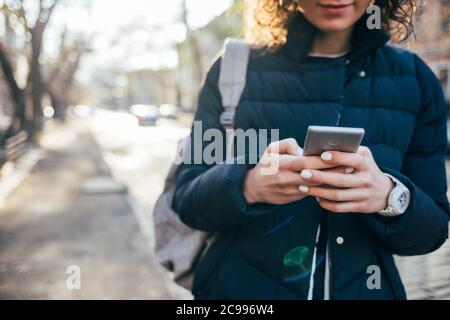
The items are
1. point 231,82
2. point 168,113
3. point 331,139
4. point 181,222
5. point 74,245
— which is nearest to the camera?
point 331,139

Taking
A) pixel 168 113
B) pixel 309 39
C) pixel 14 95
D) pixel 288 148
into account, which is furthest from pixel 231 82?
pixel 168 113

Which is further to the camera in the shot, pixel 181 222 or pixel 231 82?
pixel 181 222

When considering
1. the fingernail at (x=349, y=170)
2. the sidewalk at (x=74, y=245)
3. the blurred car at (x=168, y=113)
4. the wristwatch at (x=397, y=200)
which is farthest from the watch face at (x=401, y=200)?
the blurred car at (x=168, y=113)

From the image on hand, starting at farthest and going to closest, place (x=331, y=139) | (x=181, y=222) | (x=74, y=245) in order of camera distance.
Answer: (x=74, y=245)
(x=181, y=222)
(x=331, y=139)

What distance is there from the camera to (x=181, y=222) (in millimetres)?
1345

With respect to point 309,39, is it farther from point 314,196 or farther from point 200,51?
point 200,51

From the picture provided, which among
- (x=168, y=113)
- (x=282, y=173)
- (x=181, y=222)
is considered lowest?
(x=168, y=113)

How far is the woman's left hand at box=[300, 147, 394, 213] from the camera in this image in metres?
0.84

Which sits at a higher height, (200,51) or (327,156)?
(200,51)

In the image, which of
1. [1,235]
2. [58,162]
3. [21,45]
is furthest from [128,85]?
[1,235]

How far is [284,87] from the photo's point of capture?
4.00ft

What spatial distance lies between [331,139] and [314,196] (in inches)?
12.8

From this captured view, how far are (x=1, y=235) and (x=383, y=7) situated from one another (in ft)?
17.0
